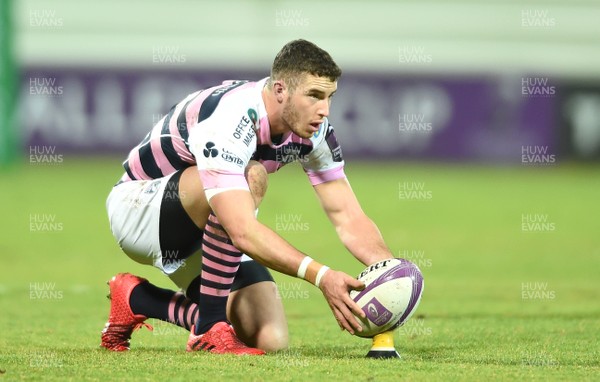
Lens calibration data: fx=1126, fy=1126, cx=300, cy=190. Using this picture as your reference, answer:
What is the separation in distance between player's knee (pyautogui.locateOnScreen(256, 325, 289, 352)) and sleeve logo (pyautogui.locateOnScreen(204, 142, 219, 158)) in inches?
43.9

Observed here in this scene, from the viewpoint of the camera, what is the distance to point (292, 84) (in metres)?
5.68

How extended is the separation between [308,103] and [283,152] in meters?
0.52

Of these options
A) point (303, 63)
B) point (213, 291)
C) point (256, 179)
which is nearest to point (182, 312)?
point (213, 291)

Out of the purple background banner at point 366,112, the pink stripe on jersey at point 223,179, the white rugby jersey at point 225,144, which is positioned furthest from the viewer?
the purple background banner at point 366,112

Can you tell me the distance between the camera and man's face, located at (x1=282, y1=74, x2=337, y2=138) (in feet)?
18.5

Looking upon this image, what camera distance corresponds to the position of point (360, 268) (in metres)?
10.8

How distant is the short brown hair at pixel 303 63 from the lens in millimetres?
5605

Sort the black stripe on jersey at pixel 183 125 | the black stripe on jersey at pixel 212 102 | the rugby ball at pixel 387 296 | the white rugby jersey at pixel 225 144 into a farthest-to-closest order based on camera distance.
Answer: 1. the black stripe on jersey at pixel 183 125
2. the black stripe on jersey at pixel 212 102
3. the white rugby jersey at pixel 225 144
4. the rugby ball at pixel 387 296

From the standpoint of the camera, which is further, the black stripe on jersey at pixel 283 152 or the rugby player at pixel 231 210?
the black stripe on jersey at pixel 283 152

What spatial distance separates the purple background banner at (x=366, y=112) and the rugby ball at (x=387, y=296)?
16.9m

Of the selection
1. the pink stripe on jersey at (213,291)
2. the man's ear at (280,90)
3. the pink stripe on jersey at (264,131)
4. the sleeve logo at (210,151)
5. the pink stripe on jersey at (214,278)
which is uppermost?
the man's ear at (280,90)

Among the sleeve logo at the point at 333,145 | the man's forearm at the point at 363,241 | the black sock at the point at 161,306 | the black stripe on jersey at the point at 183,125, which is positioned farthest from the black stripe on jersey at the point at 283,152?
the black sock at the point at 161,306

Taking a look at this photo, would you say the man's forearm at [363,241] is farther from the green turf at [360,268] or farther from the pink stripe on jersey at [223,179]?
the pink stripe on jersey at [223,179]

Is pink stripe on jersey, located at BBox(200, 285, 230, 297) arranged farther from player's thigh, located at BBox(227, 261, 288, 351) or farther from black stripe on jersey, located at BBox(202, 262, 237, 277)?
player's thigh, located at BBox(227, 261, 288, 351)
